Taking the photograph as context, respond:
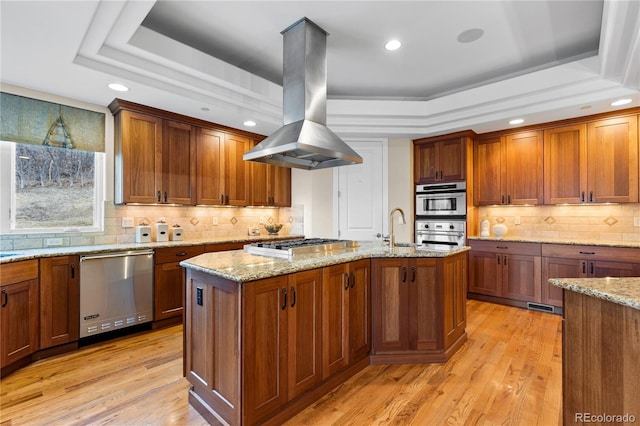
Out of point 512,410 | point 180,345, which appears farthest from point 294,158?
point 512,410

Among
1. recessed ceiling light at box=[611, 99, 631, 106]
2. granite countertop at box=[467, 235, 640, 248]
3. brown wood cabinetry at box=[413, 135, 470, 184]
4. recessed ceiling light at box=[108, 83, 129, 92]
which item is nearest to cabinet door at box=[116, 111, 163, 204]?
recessed ceiling light at box=[108, 83, 129, 92]

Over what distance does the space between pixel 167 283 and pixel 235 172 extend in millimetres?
1819

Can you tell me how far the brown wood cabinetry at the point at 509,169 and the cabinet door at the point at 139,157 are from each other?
4.44 meters

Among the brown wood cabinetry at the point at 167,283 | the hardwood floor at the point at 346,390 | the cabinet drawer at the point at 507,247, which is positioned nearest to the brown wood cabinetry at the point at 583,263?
the cabinet drawer at the point at 507,247

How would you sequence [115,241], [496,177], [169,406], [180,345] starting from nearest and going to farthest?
[169,406]
[180,345]
[115,241]
[496,177]

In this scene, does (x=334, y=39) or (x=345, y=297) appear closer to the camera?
(x=345, y=297)

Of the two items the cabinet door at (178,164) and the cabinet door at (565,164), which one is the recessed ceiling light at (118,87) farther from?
the cabinet door at (565,164)

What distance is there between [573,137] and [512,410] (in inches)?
142

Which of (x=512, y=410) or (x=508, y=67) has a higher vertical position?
(x=508, y=67)

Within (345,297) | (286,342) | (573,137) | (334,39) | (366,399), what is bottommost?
(366,399)

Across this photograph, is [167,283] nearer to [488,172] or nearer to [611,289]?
[611,289]

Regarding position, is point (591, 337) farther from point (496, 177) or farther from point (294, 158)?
point (496, 177)

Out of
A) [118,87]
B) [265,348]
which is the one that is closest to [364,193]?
[118,87]

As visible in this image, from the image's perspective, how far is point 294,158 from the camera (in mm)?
3131
